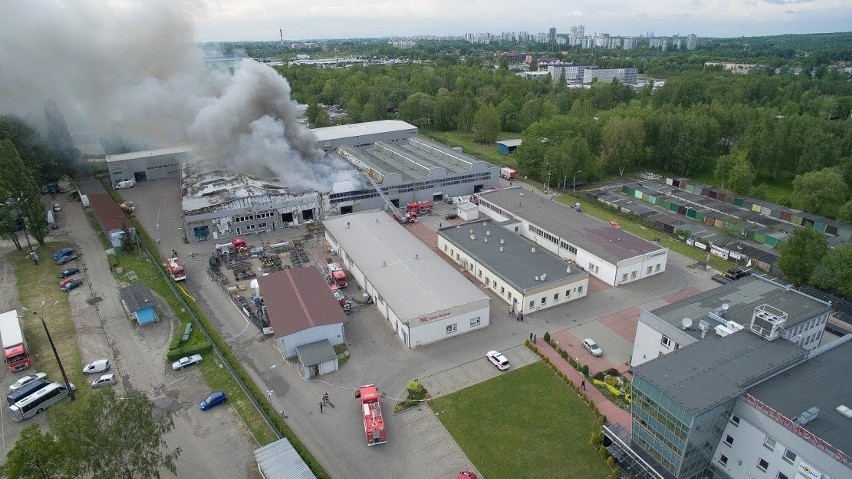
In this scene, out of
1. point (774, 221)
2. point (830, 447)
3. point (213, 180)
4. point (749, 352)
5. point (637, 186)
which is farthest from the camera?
point (637, 186)

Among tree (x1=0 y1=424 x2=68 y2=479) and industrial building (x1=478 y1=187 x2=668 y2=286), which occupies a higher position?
tree (x1=0 y1=424 x2=68 y2=479)

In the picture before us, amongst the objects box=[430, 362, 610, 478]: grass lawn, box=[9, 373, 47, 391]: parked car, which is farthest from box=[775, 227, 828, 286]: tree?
box=[9, 373, 47, 391]: parked car

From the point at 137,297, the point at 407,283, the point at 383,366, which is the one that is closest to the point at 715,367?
the point at 383,366

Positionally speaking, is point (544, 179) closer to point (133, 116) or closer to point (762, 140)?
point (762, 140)

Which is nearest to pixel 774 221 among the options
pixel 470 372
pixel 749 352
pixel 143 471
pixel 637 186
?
pixel 637 186

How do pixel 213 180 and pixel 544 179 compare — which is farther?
pixel 544 179

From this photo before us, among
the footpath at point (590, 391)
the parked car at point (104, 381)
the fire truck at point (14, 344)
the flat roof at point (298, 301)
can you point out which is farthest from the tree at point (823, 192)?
the fire truck at point (14, 344)

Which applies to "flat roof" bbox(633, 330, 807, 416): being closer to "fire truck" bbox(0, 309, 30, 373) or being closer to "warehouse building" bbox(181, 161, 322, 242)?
"fire truck" bbox(0, 309, 30, 373)

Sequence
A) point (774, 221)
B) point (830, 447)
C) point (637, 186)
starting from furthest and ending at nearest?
point (637, 186) < point (774, 221) < point (830, 447)
